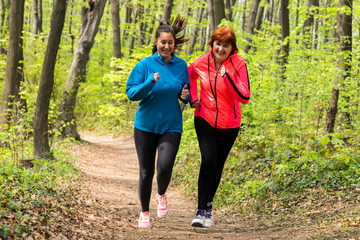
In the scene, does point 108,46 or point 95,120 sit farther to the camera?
point 108,46

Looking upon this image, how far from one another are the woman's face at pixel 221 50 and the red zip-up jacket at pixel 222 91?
0.07 m

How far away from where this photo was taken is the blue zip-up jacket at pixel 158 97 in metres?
4.27

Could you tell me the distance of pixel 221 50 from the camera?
4.47 m

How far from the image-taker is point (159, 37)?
4387mm

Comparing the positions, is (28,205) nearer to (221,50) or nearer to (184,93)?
(184,93)

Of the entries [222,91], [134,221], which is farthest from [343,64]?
[134,221]

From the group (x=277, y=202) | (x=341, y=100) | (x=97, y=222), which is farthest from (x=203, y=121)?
(x=341, y=100)

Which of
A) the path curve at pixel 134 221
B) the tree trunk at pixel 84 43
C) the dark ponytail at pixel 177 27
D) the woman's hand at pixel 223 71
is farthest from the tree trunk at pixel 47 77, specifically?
the tree trunk at pixel 84 43

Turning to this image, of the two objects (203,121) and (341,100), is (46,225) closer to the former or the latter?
(203,121)

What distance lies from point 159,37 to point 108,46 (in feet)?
92.3

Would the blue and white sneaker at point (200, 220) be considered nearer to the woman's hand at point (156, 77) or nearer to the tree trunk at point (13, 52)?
the woman's hand at point (156, 77)

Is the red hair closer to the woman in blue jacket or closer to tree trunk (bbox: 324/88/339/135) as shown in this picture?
the woman in blue jacket

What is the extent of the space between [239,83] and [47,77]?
17.2 feet

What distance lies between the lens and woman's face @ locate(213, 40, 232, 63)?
447 centimetres
